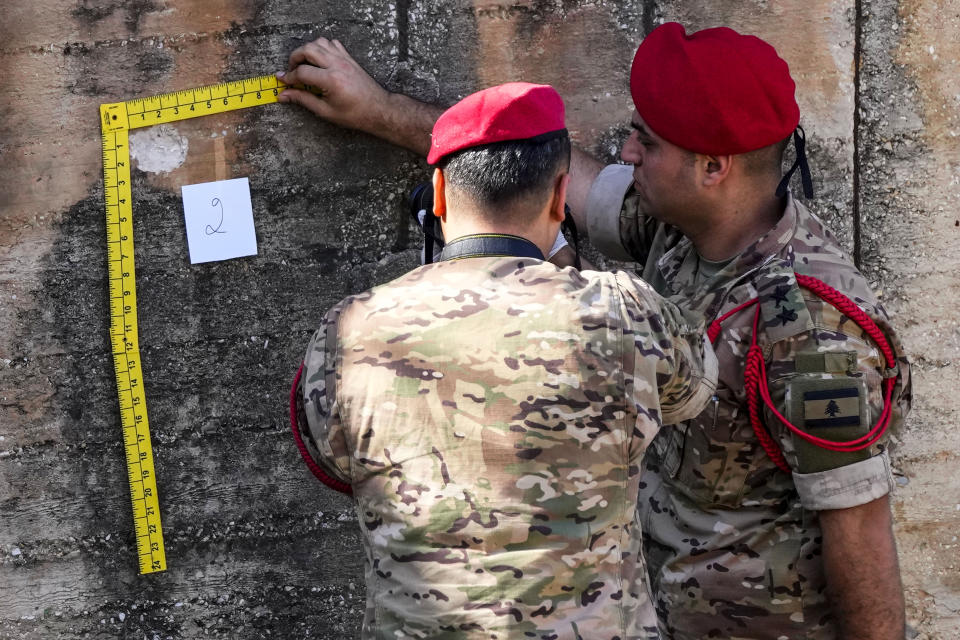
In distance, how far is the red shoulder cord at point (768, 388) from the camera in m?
1.85

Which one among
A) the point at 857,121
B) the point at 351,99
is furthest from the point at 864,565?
the point at 351,99

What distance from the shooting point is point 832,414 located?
72.6 inches

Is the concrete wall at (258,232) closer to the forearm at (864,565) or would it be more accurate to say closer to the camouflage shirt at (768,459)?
the camouflage shirt at (768,459)

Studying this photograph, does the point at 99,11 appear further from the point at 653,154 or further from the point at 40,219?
the point at 653,154

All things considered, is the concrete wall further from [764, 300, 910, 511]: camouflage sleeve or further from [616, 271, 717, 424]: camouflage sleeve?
[616, 271, 717, 424]: camouflage sleeve

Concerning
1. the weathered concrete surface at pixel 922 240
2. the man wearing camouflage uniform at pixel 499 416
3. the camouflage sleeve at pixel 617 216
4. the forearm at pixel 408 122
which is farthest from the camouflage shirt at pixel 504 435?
the weathered concrete surface at pixel 922 240

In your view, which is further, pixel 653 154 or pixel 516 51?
pixel 516 51

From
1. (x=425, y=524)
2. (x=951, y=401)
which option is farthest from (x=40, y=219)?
(x=951, y=401)

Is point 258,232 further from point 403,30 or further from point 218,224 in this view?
point 403,30

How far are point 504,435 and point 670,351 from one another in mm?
352

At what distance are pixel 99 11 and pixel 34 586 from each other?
5.86ft

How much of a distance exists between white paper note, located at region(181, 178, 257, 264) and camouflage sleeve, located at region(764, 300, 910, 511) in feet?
5.31

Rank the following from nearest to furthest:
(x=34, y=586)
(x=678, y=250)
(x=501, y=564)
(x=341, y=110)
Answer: (x=501, y=564) < (x=678, y=250) < (x=341, y=110) < (x=34, y=586)

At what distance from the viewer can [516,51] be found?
107 inches
